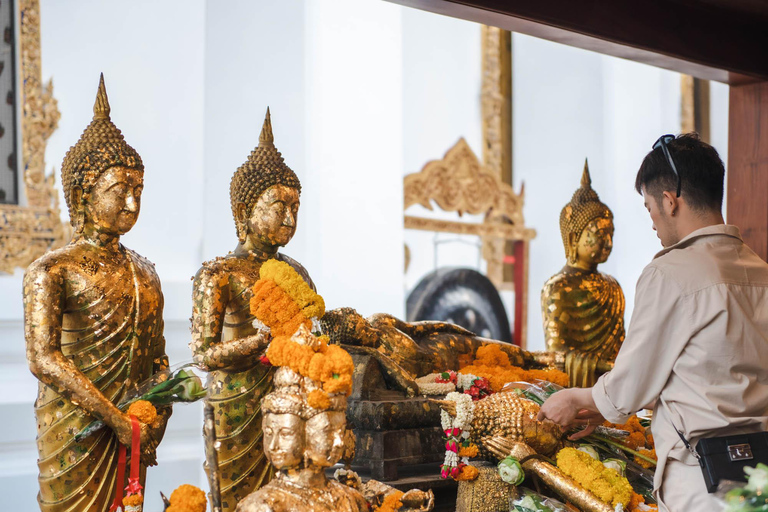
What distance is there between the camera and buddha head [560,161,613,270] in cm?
364

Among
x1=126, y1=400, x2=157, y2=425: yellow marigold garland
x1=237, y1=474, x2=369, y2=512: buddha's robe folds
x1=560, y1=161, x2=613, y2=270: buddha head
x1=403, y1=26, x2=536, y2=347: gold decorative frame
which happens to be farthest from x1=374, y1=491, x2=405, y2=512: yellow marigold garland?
x1=403, y1=26, x2=536, y2=347: gold decorative frame

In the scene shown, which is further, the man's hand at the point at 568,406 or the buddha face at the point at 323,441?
the man's hand at the point at 568,406

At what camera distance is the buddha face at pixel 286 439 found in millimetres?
1740

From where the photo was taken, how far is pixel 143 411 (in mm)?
2156

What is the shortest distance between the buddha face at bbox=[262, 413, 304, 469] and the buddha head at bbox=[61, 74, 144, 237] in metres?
0.86

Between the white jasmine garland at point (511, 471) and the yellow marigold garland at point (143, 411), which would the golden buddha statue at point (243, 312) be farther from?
the white jasmine garland at point (511, 471)

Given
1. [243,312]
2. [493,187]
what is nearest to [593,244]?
[243,312]

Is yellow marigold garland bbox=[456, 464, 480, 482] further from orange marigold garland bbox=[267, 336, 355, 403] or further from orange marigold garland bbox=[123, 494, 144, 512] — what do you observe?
orange marigold garland bbox=[123, 494, 144, 512]

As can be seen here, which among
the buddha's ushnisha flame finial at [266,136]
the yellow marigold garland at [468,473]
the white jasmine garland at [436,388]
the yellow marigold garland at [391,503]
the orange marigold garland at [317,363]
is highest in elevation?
the buddha's ushnisha flame finial at [266,136]

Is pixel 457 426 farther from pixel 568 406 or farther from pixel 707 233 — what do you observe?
pixel 707 233

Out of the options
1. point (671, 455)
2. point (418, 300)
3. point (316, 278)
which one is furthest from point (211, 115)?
point (671, 455)

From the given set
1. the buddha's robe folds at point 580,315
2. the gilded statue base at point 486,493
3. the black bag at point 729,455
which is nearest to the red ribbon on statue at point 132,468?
the gilded statue base at point 486,493

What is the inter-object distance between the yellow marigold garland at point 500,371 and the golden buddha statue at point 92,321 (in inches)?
45.8

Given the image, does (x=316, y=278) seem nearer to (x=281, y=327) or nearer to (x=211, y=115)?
(x=211, y=115)
